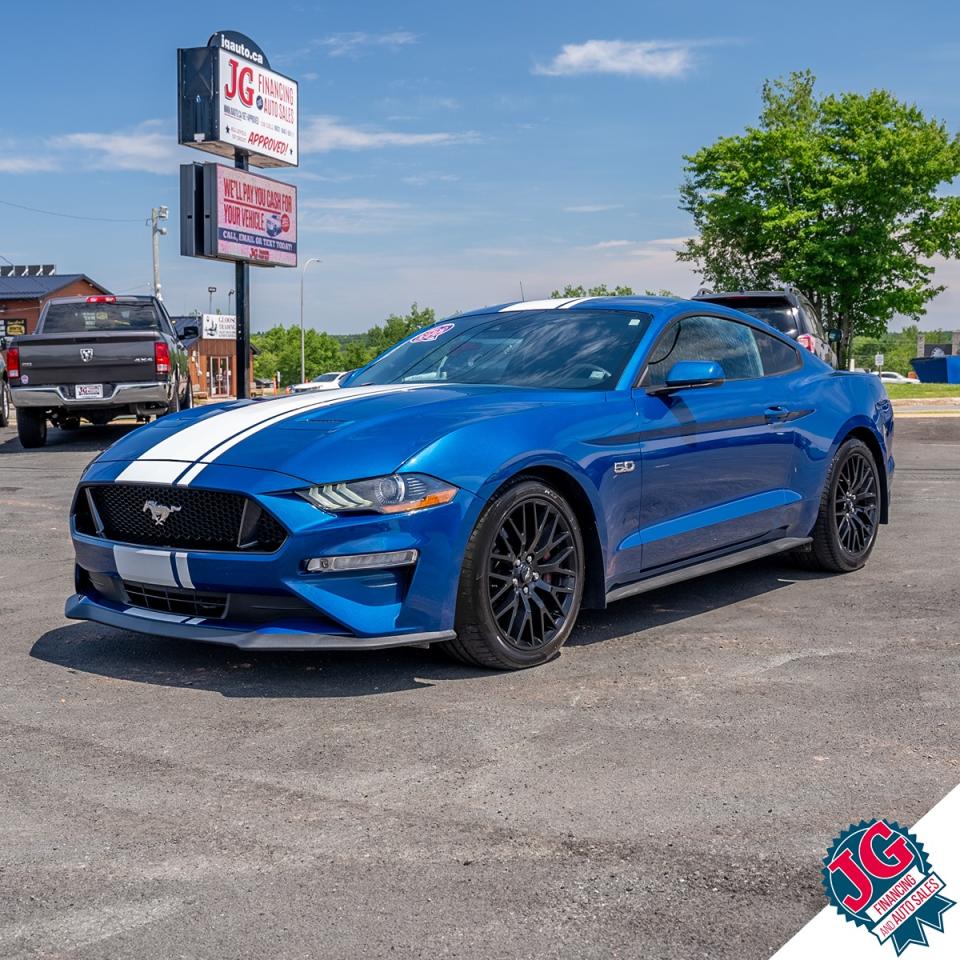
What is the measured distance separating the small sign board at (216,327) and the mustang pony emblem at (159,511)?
8922cm

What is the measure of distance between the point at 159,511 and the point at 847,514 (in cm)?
393

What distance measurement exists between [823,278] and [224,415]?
44.4 m

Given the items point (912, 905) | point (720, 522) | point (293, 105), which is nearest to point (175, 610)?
point (720, 522)

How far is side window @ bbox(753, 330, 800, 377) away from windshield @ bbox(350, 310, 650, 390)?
3.18 ft

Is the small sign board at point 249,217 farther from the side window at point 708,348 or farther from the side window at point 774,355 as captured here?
the side window at point 708,348

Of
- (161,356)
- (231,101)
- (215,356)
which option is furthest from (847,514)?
(215,356)

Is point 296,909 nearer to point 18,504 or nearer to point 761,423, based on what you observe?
point 761,423

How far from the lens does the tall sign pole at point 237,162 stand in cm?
2403

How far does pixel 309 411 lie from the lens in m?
5.02

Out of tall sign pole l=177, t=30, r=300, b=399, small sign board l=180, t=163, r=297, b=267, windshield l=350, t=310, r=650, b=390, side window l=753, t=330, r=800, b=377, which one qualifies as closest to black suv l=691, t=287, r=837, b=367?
side window l=753, t=330, r=800, b=377

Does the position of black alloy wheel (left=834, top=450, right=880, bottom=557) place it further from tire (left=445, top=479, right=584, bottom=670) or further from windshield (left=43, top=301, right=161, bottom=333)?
windshield (left=43, top=301, right=161, bottom=333)

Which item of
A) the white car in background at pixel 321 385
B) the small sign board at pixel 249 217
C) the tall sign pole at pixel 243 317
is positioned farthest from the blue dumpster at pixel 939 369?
the white car in background at pixel 321 385

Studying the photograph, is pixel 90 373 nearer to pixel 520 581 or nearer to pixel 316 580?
pixel 520 581

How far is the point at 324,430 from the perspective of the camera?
4.67m
